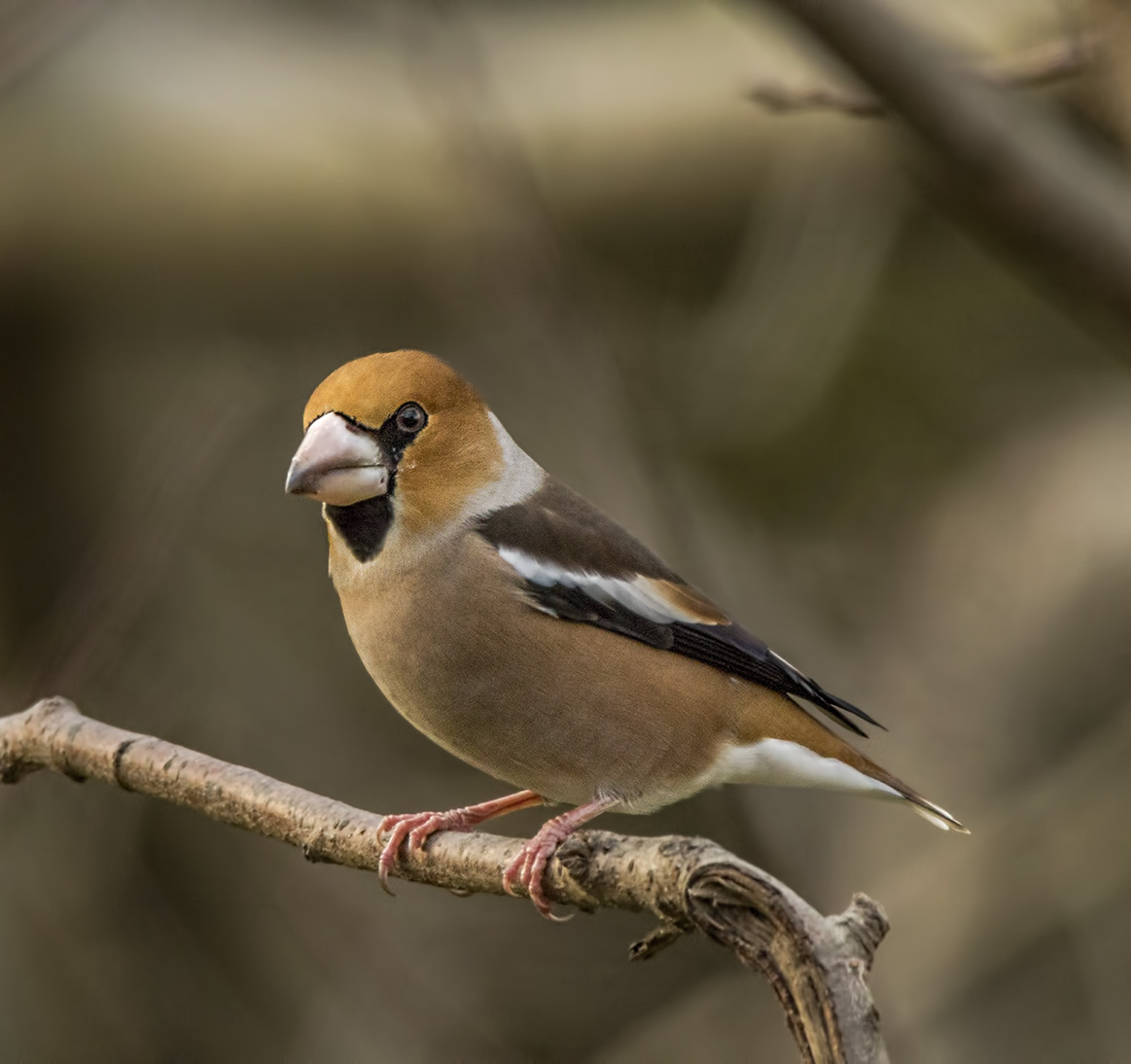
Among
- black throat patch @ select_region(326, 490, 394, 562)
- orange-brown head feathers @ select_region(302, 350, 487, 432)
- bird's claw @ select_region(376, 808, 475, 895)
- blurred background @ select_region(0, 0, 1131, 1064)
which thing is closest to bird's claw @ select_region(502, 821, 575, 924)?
bird's claw @ select_region(376, 808, 475, 895)

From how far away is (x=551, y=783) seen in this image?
238 cm

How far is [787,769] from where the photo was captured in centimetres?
261

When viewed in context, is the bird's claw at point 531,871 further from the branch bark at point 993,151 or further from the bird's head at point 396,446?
the branch bark at point 993,151

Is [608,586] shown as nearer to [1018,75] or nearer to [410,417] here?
[410,417]

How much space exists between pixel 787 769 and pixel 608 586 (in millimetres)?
507

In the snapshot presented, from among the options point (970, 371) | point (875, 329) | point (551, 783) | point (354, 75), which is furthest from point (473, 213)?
point (551, 783)

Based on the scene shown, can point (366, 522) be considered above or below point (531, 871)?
above

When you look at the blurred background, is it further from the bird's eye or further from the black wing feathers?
the bird's eye

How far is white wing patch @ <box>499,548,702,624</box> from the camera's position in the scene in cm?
245

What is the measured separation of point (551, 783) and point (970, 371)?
13.0 ft

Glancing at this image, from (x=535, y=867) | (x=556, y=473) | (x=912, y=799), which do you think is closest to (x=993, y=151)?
(x=535, y=867)

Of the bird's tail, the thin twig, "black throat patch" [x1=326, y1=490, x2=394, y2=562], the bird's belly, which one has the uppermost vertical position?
the thin twig

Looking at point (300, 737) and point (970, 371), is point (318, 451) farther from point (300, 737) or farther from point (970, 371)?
point (970, 371)

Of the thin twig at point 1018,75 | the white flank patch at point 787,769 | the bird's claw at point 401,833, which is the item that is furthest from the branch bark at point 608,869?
the thin twig at point 1018,75
